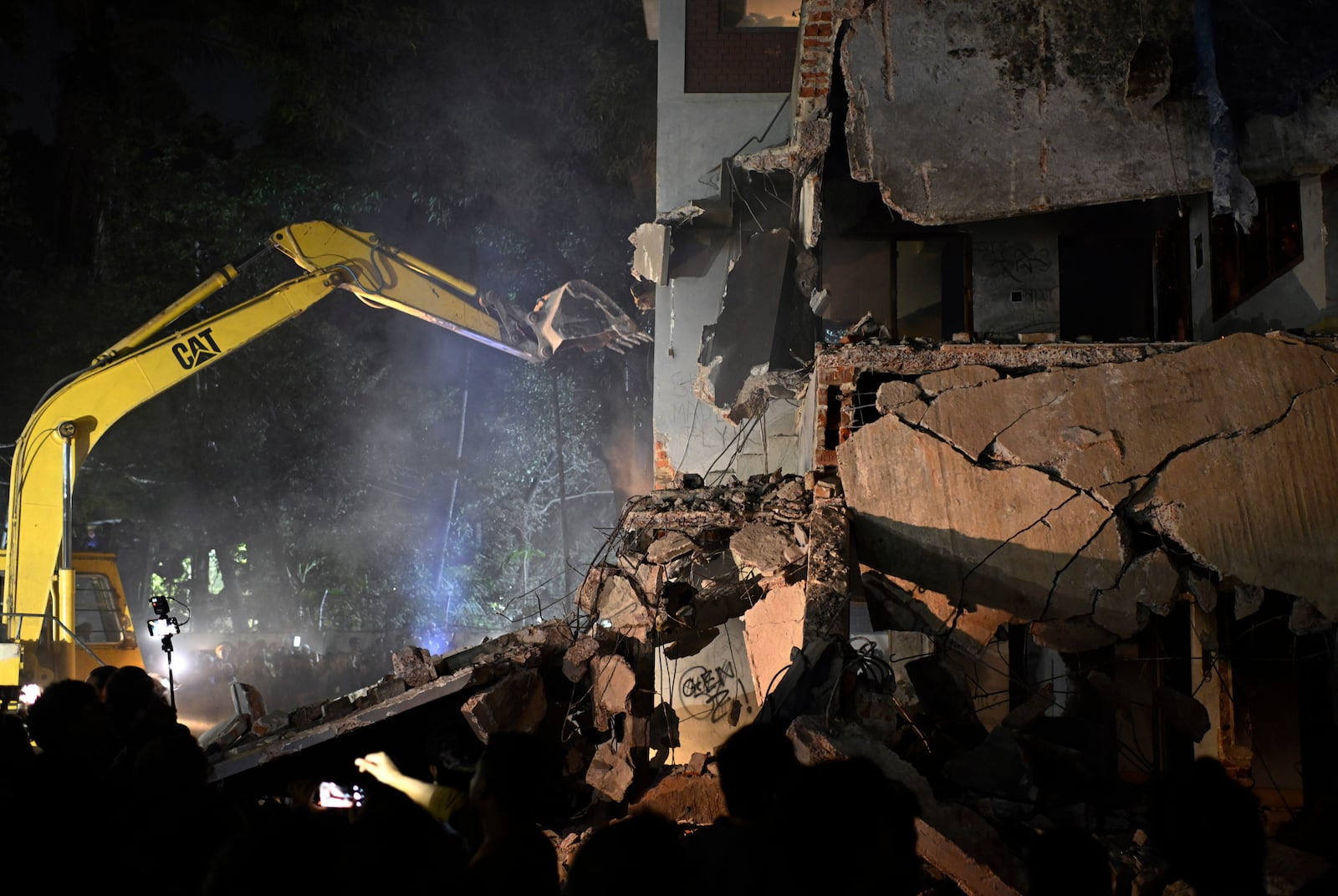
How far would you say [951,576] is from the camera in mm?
6852

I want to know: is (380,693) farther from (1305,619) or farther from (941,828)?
(1305,619)

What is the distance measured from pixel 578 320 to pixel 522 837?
12466 mm

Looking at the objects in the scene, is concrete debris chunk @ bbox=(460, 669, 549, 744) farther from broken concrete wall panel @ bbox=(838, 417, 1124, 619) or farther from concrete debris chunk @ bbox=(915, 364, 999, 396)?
concrete debris chunk @ bbox=(915, 364, 999, 396)

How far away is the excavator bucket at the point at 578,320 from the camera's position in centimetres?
1473

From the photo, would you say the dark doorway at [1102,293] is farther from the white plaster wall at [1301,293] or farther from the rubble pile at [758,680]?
the rubble pile at [758,680]

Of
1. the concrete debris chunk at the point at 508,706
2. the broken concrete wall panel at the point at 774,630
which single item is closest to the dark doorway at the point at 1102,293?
the broken concrete wall panel at the point at 774,630

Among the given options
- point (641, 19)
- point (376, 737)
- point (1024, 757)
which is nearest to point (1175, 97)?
point (1024, 757)

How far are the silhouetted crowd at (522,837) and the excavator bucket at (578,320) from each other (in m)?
11.0

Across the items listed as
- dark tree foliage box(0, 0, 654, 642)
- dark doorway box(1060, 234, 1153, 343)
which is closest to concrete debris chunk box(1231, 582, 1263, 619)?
dark doorway box(1060, 234, 1153, 343)

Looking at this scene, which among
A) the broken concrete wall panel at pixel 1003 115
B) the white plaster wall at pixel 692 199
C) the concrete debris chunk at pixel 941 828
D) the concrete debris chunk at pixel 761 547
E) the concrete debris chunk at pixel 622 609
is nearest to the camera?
the concrete debris chunk at pixel 941 828

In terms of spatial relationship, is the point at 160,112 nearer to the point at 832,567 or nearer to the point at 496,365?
the point at 496,365

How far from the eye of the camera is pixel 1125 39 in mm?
7980

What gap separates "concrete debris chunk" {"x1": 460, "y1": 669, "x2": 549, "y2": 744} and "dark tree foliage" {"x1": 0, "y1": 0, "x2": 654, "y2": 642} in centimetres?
1342

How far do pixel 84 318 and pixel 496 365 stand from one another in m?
9.04
